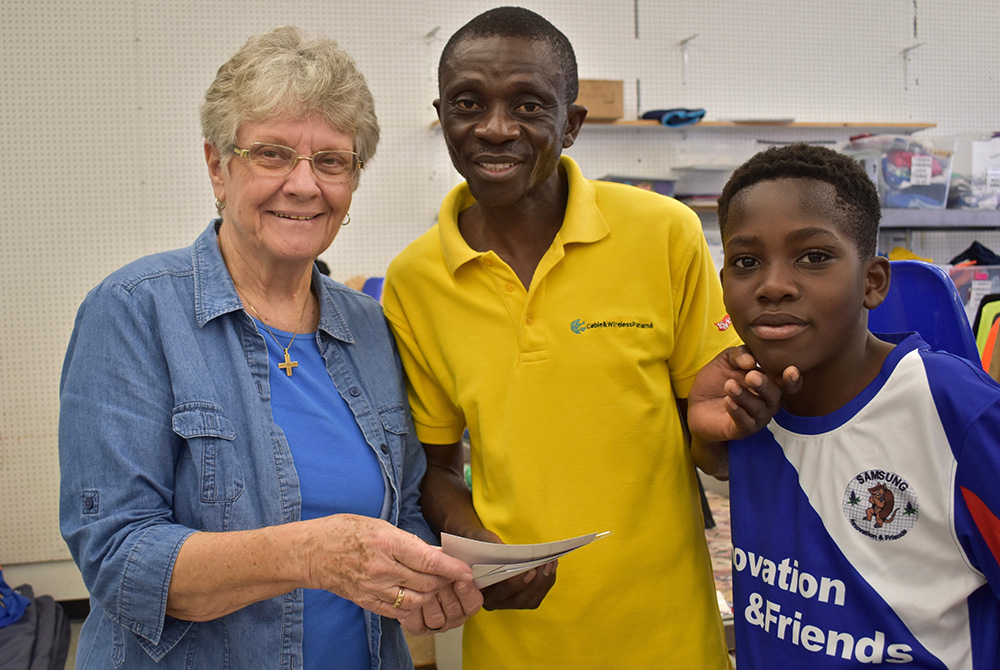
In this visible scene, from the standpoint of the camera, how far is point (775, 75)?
5348mm

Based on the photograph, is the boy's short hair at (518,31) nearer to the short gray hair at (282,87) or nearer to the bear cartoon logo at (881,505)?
the short gray hair at (282,87)

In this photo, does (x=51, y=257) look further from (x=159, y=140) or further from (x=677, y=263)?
(x=677, y=263)

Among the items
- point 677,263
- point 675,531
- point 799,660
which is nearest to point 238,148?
point 677,263

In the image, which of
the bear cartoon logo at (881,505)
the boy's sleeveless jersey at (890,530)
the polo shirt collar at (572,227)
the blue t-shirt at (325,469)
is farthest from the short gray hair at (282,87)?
the bear cartoon logo at (881,505)

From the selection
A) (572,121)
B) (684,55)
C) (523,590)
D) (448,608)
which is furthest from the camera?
(684,55)

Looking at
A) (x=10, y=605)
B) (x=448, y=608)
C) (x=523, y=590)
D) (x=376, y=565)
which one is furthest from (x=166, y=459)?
(x=10, y=605)

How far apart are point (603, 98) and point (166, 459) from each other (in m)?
4.04

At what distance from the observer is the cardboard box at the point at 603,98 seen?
184 inches

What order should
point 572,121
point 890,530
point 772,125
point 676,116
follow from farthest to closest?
point 772,125
point 676,116
point 572,121
point 890,530

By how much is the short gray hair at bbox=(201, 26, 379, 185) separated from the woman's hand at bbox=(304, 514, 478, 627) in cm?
74

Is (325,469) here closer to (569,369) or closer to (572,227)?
(569,369)

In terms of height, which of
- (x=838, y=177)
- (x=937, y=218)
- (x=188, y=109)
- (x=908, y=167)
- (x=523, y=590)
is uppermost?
(x=188, y=109)

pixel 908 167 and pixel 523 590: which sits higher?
pixel 908 167

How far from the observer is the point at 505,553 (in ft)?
3.53
